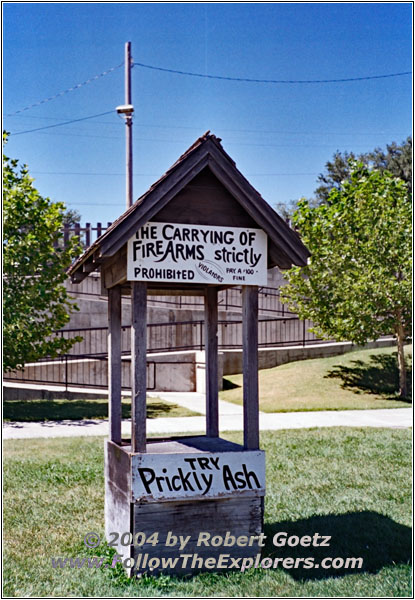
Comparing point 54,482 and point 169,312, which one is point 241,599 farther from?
point 169,312

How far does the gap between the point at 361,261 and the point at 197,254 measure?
13647mm

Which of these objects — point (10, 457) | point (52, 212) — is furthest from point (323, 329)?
point (10, 457)

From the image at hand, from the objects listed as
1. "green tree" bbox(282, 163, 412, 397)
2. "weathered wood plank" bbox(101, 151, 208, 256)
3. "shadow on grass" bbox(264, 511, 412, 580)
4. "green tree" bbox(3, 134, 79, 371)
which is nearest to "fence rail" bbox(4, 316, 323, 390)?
"green tree" bbox(3, 134, 79, 371)

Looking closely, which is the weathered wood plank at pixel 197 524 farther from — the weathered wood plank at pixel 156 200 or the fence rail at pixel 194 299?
the fence rail at pixel 194 299

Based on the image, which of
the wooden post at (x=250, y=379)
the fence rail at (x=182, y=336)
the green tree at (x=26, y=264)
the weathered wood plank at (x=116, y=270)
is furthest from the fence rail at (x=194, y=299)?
the wooden post at (x=250, y=379)

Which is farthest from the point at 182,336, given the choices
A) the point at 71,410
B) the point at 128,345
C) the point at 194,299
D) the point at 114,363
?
the point at 114,363

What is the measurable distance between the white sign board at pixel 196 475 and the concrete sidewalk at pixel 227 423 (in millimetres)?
7025

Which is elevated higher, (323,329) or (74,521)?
(323,329)

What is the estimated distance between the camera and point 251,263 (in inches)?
243

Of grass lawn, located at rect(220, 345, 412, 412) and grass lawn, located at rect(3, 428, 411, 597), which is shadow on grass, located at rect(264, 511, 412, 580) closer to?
grass lawn, located at rect(3, 428, 411, 597)

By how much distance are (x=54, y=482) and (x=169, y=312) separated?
1670 centimetres

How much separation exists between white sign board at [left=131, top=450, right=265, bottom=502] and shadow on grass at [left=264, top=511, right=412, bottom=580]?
0.78 metres

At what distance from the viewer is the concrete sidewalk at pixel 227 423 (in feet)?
43.7

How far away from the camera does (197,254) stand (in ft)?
19.7
